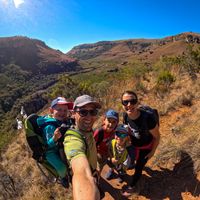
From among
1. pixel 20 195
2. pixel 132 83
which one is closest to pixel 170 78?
pixel 132 83

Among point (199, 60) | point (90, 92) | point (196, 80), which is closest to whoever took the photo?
point (196, 80)

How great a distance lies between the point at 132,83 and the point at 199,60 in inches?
103

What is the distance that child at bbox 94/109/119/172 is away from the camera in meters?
3.20

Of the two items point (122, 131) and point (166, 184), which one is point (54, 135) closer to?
point (122, 131)

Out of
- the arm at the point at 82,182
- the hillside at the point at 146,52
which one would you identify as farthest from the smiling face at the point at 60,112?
the hillside at the point at 146,52

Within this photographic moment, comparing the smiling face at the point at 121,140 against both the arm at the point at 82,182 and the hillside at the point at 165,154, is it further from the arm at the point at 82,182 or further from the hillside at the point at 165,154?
the arm at the point at 82,182

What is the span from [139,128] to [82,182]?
1.64 meters

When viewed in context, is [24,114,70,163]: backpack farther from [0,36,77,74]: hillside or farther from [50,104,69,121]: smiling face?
[0,36,77,74]: hillside

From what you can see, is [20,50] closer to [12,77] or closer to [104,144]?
[12,77]

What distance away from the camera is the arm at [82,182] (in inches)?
44.2

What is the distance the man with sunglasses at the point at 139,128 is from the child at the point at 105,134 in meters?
0.26

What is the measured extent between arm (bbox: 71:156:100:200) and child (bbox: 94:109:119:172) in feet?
5.72

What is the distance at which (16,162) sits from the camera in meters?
6.15

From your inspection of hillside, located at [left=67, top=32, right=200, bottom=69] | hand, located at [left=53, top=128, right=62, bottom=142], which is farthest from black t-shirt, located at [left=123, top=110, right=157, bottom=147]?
hillside, located at [left=67, top=32, right=200, bottom=69]
